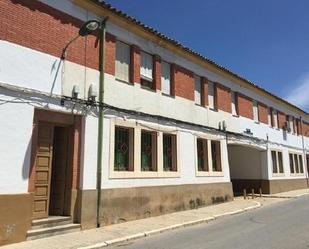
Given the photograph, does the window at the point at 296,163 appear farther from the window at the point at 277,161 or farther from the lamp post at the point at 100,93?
the lamp post at the point at 100,93

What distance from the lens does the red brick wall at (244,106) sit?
73.8 ft

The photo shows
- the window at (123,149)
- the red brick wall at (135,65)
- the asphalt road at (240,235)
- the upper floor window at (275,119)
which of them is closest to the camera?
the asphalt road at (240,235)

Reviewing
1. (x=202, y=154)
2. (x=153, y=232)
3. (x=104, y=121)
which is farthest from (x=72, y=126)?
(x=202, y=154)

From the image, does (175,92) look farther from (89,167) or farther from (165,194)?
(89,167)

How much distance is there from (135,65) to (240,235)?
23.9ft

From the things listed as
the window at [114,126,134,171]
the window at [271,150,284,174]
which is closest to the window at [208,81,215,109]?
the window at [114,126,134,171]

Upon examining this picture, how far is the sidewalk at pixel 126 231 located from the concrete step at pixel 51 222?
489 millimetres

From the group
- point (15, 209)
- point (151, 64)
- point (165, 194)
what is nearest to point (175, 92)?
point (151, 64)

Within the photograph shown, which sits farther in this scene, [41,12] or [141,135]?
[141,135]


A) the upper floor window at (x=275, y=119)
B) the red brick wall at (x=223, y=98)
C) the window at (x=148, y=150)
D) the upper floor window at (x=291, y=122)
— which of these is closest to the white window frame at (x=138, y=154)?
the window at (x=148, y=150)

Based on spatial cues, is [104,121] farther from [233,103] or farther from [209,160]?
[233,103]

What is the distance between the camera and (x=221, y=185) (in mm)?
19094

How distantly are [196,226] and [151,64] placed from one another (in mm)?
6706

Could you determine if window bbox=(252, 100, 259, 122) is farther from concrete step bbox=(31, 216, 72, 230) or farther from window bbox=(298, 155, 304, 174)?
concrete step bbox=(31, 216, 72, 230)
